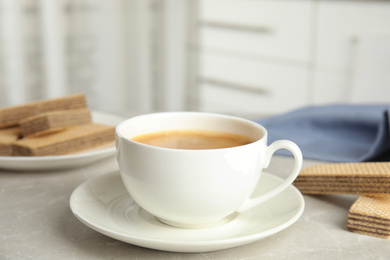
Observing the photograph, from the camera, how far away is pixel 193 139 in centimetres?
67

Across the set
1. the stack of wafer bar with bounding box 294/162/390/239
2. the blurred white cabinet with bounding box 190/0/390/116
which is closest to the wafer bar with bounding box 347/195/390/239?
the stack of wafer bar with bounding box 294/162/390/239

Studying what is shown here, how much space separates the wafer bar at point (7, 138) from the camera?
32.7 inches

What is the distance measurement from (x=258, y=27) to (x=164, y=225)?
86.5 inches

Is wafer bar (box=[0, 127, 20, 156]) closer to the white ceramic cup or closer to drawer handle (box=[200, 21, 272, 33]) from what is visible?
the white ceramic cup

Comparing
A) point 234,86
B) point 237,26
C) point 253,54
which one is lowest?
point 234,86

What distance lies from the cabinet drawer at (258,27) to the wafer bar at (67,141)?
1777 mm

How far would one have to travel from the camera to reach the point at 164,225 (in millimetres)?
600

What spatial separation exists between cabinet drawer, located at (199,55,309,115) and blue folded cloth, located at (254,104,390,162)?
1385 millimetres

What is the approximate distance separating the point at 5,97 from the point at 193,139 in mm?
1709

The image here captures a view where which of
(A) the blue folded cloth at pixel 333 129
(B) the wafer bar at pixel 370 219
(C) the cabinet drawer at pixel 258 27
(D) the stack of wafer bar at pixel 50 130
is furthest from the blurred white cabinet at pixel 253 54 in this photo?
(B) the wafer bar at pixel 370 219

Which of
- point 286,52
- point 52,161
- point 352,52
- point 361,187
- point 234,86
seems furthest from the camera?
point 234,86

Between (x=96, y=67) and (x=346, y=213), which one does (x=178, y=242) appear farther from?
(x=96, y=67)

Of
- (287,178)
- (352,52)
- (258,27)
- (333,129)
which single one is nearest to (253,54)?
(258,27)

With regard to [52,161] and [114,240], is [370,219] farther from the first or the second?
[52,161]
